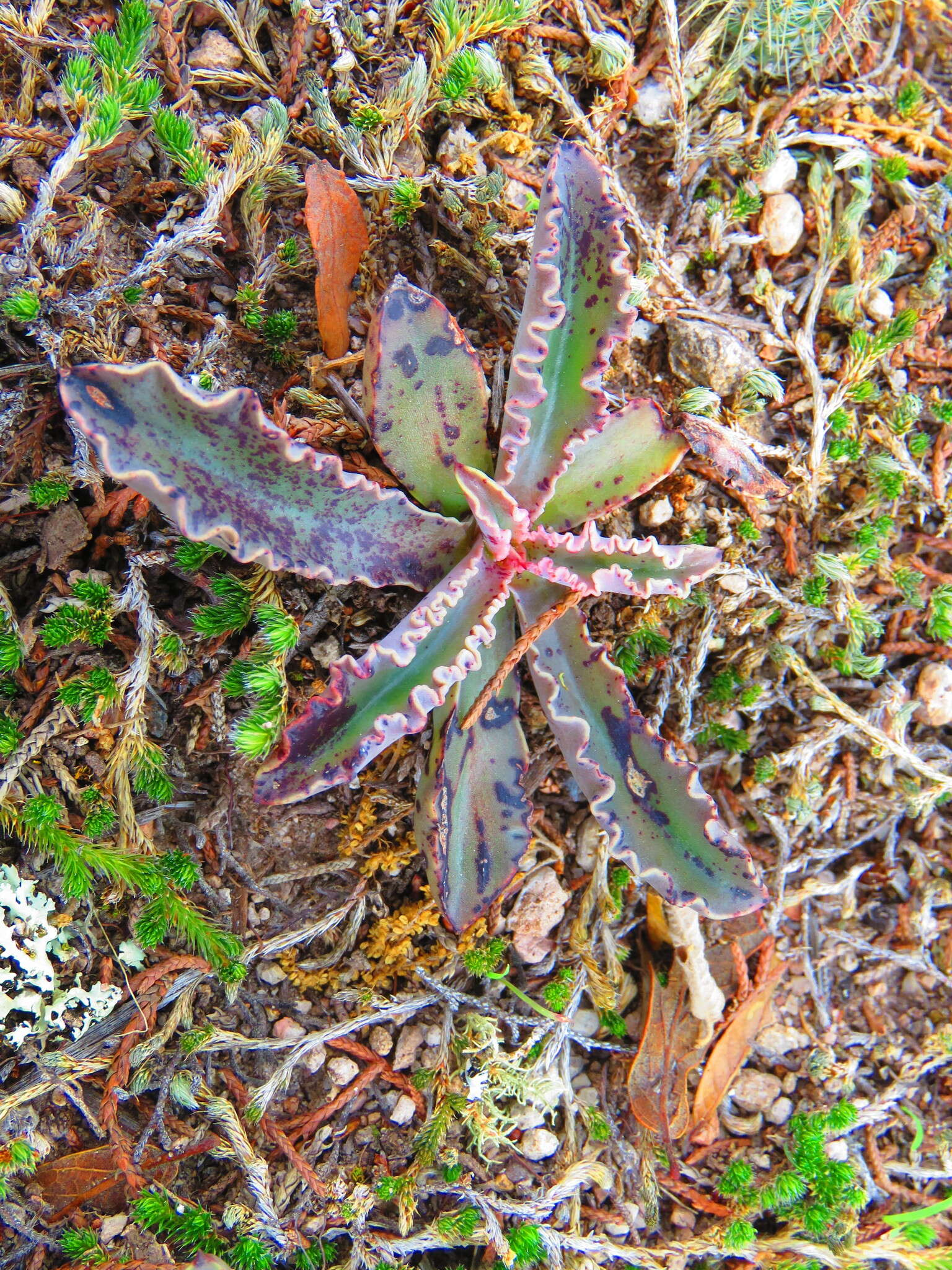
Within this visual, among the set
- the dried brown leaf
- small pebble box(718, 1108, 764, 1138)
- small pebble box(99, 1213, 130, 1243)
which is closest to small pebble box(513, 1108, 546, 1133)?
small pebble box(718, 1108, 764, 1138)

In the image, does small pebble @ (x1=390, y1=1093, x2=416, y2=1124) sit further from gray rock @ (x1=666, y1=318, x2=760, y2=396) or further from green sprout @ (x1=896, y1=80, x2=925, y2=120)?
green sprout @ (x1=896, y1=80, x2=925, y2=120)

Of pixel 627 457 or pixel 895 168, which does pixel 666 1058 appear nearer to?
pixel 627 457

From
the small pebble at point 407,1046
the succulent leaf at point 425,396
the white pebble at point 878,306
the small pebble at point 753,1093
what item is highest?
the succulent leaf at point 425,396

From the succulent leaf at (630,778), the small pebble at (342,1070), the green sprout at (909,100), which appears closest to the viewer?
the succulent leaf at (630,778)

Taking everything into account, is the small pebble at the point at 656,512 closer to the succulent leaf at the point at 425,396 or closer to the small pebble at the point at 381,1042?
the succulent leaf at the point at 425,396

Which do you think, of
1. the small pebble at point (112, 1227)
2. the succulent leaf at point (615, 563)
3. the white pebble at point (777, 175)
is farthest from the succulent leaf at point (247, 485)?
the small pebble at point (112, 1227)

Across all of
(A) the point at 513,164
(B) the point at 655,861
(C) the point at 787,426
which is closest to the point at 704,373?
(C) the point at 787,426
